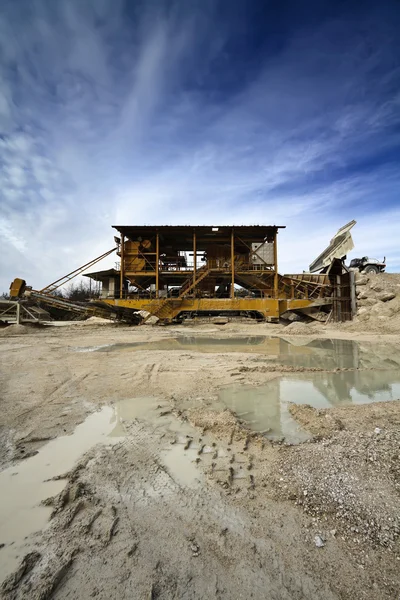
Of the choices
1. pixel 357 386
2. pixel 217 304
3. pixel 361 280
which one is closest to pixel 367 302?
pixel 361 280

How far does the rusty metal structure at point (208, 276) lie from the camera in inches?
796

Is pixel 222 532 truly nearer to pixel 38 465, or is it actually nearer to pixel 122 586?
pixel 122 586

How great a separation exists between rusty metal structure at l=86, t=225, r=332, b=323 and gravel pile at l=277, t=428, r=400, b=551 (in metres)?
17.4

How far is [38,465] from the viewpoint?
266 cm

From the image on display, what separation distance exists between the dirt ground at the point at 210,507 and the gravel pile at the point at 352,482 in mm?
10

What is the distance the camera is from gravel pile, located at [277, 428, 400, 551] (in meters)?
1.84

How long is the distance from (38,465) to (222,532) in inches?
76.3

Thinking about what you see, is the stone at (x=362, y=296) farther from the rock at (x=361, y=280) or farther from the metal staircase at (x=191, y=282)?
the metal staircase at (x=191, y=282)

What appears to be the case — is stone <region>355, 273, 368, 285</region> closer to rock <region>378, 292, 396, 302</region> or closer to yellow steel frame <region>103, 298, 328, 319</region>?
rock <region>378, 292, 396, 302</region>

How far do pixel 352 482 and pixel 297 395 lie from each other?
8.47 ft

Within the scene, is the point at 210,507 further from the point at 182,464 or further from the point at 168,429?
the point at 168,429

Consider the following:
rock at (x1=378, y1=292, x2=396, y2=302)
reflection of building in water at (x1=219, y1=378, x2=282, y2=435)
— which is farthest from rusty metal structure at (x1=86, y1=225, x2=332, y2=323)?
reflection of building in water at (x1=219, y1=378, x2=282, y2=435)

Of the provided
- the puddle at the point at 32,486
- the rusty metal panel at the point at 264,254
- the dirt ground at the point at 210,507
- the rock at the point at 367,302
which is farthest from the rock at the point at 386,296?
the puddle at the point at 32,486

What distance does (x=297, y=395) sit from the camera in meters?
4.79
